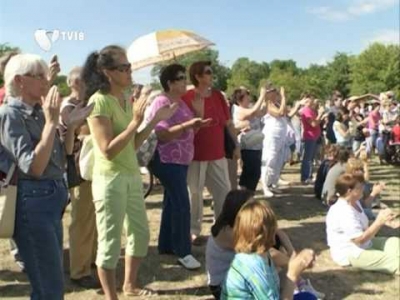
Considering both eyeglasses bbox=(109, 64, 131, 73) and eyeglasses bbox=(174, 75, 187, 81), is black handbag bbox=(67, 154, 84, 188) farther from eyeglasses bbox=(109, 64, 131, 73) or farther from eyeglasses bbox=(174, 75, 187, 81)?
eyeglasses bbox=(174, 75, 187, 81)

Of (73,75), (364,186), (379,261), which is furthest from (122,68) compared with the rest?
(364,186)

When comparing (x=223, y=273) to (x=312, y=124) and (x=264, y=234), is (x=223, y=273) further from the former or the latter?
(x=312, y=124)

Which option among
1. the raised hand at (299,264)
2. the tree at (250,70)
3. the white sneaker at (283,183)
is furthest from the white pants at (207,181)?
the tree at (250,70)

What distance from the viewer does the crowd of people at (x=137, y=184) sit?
2.27m

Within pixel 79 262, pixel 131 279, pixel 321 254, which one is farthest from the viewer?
pixel 321 254

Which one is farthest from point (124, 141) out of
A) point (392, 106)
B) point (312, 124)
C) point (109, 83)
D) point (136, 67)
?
point (392, 106)

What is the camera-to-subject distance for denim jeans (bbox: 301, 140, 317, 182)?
28.2ft

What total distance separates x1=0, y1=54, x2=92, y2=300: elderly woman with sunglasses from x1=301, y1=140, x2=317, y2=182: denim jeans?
21.9 ft

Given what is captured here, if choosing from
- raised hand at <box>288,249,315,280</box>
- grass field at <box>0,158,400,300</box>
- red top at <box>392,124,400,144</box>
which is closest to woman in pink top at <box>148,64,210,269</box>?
grass field at <box>0,158,400,300</box>

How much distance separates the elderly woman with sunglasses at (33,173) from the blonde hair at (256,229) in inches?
33.6

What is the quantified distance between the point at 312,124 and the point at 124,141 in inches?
240

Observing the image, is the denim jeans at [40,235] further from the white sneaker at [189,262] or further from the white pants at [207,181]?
the white pants at [207,181]

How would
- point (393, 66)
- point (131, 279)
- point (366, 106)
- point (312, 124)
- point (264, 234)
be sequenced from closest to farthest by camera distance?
point (264, 234) < point (131, 279) < point (312, 124) < point (366, 106) < point (393, 66)

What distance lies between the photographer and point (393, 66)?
68750 mm
